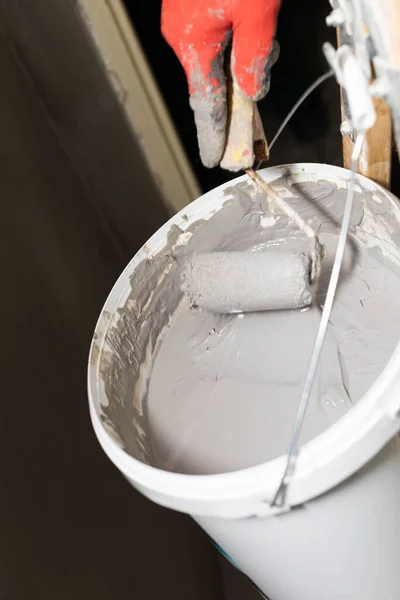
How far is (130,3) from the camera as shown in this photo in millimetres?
988

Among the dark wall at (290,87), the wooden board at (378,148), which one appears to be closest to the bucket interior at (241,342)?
the wooden board at (378,148)

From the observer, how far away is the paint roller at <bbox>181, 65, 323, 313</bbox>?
0.77 metres

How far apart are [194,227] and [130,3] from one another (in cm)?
46

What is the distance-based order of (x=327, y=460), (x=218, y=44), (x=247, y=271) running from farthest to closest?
(x=247, y=271)
(x=218, y=44)
(x=327, y=460)

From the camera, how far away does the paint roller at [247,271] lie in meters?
0.77

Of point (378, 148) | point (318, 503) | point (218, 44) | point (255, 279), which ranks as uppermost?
point (218, 44)

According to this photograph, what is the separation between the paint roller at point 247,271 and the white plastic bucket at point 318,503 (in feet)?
0.54

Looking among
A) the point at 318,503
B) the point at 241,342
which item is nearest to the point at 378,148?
the point at 241,342

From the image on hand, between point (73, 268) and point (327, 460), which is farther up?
point (73, 268)

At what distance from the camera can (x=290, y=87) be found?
1089 millimetres

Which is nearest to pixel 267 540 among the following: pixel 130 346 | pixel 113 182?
pixel 130 346

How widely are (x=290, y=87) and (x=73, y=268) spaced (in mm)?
603

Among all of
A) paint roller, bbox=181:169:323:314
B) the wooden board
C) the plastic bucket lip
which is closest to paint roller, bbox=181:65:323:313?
paint roller, bbox=181:169:323:314

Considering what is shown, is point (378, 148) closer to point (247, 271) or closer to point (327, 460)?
point (247, 271)
